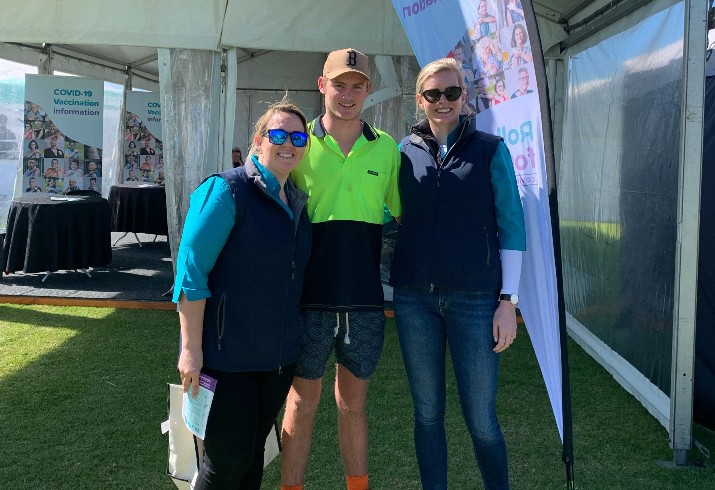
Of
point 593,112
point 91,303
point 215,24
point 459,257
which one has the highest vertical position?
point 215,24

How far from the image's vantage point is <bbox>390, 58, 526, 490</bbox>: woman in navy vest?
2193 mm

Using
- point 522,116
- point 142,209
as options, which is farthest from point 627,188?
point 142,209

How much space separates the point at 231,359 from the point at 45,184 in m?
6.98

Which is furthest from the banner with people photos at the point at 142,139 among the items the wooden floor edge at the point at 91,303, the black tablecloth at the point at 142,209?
the wooden floor edge at the point at 91,303

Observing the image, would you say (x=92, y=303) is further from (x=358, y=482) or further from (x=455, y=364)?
(x=455, y=364)

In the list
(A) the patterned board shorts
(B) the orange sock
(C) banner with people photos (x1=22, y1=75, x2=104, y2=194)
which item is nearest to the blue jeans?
(A) the patterned board shorts

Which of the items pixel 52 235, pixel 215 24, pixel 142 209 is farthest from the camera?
pixel 142 209

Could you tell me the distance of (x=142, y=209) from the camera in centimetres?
890

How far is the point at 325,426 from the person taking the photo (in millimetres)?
3533

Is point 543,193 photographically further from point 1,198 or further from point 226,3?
point 1,198

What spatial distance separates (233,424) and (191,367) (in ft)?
0.66

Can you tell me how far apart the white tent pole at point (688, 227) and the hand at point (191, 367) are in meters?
2.11

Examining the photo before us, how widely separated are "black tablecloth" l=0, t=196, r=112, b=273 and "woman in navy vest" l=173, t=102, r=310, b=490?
533 cm

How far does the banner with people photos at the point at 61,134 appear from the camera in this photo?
8078 millimetres
